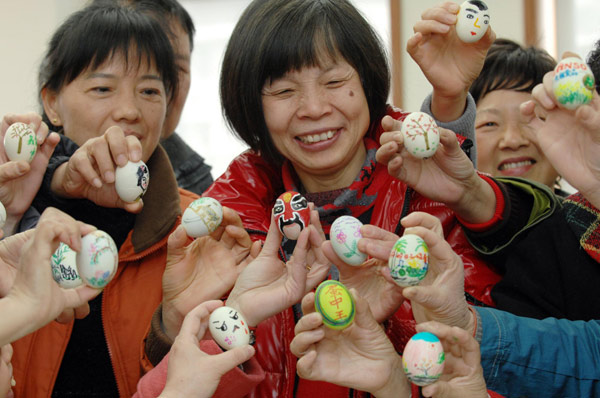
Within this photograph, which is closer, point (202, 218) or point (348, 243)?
point (348, 243)

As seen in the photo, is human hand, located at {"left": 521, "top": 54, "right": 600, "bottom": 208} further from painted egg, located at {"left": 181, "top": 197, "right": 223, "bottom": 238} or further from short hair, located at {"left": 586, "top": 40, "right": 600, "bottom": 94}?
painted egg, located at {"left": 181, "top": 197, "right": 223, "bottom": 238}

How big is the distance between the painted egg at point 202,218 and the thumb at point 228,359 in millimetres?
330

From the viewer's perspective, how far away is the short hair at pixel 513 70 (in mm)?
2119

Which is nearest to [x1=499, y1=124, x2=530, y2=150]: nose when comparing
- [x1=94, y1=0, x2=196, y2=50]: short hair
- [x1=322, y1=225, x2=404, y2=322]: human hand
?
[x1=322, y1=225, x2=404, y2=322]: human hand

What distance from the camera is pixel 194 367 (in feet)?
3.79

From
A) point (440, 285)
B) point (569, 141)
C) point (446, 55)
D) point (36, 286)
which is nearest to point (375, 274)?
point (440, 285)

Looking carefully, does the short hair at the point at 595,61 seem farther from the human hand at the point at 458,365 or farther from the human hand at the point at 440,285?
the human hand at the point at 458,365

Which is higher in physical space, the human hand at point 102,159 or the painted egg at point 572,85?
the painted egg at point 572,85

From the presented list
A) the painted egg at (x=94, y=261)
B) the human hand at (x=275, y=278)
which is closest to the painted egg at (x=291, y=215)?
the human hand at (x=275, y=278)

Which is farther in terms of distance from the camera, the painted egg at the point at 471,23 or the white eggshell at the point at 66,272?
the painted egg at the point at 471,23

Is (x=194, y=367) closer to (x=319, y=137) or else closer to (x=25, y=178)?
(x=319, y=137)

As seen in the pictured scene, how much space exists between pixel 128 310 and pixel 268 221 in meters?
0.40

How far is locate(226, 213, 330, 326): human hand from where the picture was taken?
1.31 metres

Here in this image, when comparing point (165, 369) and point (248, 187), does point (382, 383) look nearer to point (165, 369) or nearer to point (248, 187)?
point (165, 369)
